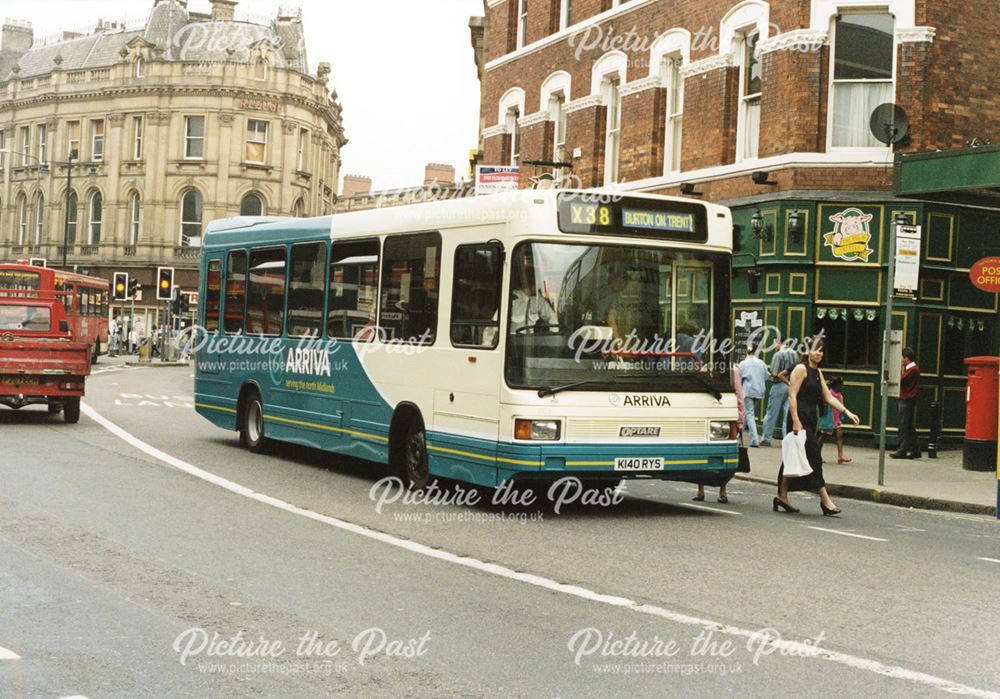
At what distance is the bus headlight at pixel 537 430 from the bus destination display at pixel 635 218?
5.77 feet

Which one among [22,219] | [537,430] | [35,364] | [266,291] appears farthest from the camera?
[22,219]

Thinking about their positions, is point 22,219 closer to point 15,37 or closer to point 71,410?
point 15,37

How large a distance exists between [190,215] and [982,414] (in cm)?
5920

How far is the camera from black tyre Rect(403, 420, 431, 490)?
13758 mm

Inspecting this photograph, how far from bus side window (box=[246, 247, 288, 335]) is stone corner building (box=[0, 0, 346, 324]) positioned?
53.8 meters

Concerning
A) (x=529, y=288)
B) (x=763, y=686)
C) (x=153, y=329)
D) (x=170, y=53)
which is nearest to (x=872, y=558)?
(x=529, y=288)

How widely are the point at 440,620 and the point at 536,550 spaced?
9.46ft

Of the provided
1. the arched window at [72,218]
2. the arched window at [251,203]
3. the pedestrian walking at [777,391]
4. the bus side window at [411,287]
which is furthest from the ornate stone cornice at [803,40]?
the arched window at [72,218]

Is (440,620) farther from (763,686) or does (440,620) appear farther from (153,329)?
(153,329)

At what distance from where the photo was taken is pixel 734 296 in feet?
82.2

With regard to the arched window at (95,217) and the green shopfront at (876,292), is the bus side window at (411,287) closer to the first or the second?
the green shopfront at (876,292)

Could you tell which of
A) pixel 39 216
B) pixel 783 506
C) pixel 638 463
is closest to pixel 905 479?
pixel 783 506

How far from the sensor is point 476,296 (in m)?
12.8

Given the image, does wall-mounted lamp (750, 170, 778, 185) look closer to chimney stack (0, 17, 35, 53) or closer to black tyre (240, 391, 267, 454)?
black tyre (240, 391, 267, 454)
